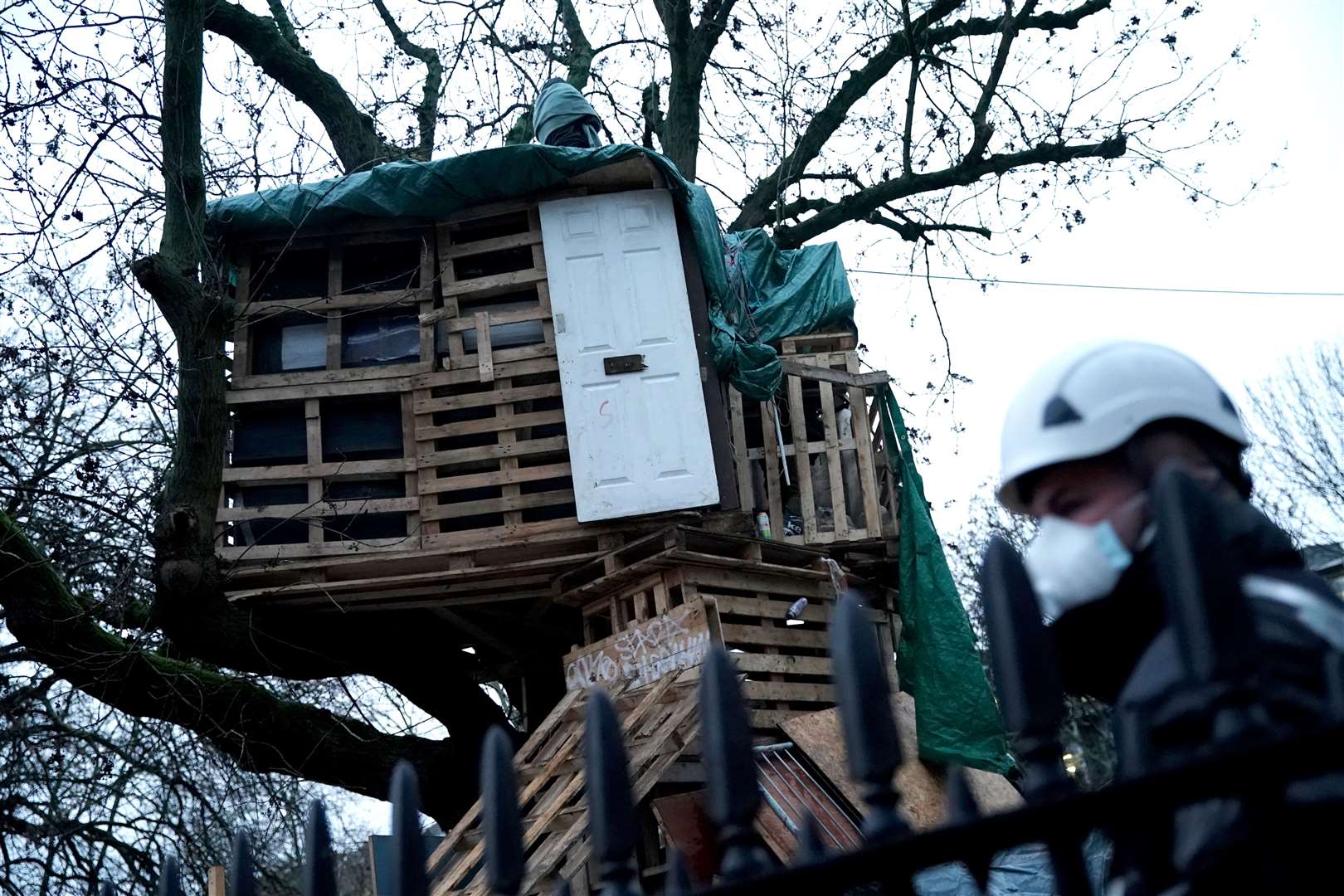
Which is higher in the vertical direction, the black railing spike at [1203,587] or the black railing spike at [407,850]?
the black railing spike at [1203,587]

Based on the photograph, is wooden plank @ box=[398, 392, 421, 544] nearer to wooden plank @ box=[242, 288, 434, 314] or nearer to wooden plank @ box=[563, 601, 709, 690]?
wooden plank @ box=[242, 288, 434, 314]

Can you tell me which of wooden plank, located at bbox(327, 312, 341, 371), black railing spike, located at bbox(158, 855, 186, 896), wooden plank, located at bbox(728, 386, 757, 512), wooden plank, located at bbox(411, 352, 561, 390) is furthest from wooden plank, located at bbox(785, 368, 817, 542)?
black railing spike, located at bbox(158, 855, 186, 896)

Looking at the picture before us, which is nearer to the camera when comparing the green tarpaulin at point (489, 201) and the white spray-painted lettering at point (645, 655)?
the white spray-painted lettering at point (645, 655)

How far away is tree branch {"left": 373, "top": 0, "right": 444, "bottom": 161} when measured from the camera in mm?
15852

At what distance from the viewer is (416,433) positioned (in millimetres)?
11695

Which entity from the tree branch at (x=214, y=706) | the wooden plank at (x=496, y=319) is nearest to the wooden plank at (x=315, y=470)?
the wooden plank at (x=496, y=319)

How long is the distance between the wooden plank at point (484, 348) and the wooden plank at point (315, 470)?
1041mm

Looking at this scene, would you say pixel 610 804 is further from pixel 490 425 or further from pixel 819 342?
pixel 819 342

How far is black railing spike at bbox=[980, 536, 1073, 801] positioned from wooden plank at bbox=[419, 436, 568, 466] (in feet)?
34.1

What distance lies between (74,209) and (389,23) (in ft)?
31.8

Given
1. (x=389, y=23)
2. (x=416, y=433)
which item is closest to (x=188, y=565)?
(x=416, y=433)

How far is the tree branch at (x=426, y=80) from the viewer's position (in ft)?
52.0

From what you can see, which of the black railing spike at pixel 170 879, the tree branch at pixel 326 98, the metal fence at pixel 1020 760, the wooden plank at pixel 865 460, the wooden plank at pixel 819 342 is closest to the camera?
the metal fence at pixel 1020 760

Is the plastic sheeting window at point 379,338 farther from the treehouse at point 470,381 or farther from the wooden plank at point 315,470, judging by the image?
the wooden plank at point 315,470
